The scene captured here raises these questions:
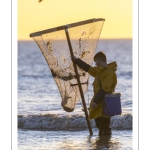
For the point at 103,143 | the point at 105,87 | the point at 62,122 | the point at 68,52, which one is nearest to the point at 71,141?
the point at 103,143

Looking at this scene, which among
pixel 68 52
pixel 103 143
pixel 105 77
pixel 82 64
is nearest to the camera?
pixel 105 77

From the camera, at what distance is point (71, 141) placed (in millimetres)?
10383

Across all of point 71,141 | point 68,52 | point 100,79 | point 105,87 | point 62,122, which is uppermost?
point 68,52

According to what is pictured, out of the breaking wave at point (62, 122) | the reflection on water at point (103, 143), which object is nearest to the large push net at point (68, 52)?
the reflection on water at point (103, 143)

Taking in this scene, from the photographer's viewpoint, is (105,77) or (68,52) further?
(68,52)

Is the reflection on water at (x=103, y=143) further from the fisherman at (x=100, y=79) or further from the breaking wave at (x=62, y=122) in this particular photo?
the breaking wave at (x=62, y=122)

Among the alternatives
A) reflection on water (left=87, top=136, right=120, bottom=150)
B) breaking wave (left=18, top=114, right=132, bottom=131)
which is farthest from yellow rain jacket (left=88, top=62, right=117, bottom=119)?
breaking wave (left=18, top=114, right=132, bottom=131)

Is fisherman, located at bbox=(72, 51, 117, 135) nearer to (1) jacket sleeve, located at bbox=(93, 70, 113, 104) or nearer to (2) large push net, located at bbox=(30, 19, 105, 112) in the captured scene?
(1) jacket sleeve, located at bbox=(93, 70, 113, 104)

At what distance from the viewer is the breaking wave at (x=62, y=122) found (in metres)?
12.1

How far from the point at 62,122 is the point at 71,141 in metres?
2.52

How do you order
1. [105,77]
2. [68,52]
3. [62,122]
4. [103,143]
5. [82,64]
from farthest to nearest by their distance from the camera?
1. [62,122]
2. [68,52]
3. [103,143]
4. [82,64]
5. [105,77]

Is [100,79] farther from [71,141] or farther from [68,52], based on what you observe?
[71,141]
